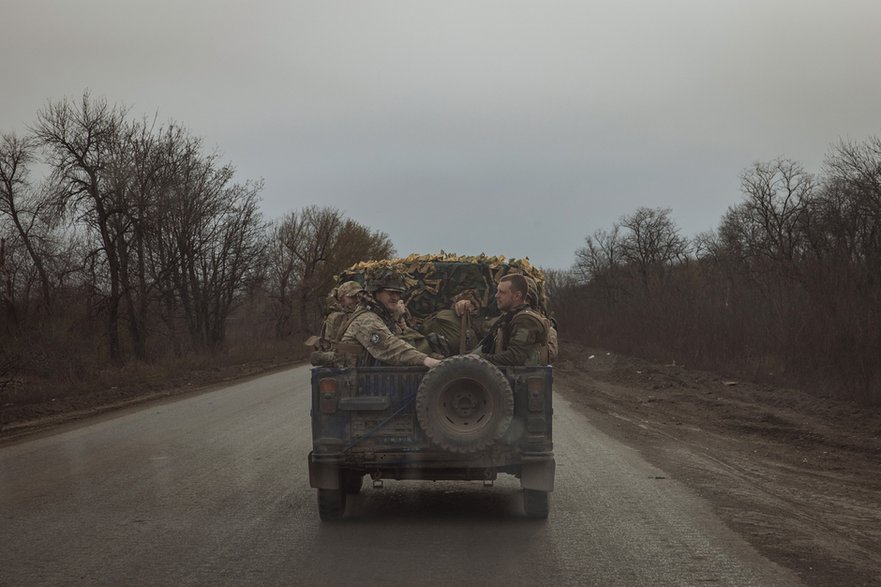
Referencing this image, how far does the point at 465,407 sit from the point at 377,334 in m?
0.99

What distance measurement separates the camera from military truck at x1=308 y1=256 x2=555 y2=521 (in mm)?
7238

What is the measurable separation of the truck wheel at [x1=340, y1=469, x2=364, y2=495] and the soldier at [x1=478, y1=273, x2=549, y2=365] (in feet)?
5.21

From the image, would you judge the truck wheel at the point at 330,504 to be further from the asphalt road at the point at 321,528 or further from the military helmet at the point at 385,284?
the military helmet at the point at 385,284

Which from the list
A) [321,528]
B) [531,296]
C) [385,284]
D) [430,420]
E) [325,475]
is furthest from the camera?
[531,296]

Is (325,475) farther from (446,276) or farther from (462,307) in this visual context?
(446,276)

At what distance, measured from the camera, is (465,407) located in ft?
24.0

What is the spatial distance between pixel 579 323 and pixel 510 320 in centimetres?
4826

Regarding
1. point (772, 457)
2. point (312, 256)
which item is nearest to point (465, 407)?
point (772, 457)

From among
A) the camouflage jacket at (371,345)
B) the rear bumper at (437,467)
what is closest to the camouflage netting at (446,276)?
the camouflage jacket at (371,345)

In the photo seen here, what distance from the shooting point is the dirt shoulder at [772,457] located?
6.71 metres

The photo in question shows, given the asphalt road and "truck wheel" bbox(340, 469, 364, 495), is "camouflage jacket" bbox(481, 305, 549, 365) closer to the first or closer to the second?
the asphalt road

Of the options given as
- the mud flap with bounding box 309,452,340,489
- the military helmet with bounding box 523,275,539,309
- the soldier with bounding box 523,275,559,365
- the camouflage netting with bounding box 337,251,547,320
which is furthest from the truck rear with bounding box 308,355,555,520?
the camouflage netting with bounding box 337,251,547,320

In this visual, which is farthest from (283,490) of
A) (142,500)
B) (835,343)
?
(835,343)

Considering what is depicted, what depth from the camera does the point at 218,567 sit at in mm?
5992
